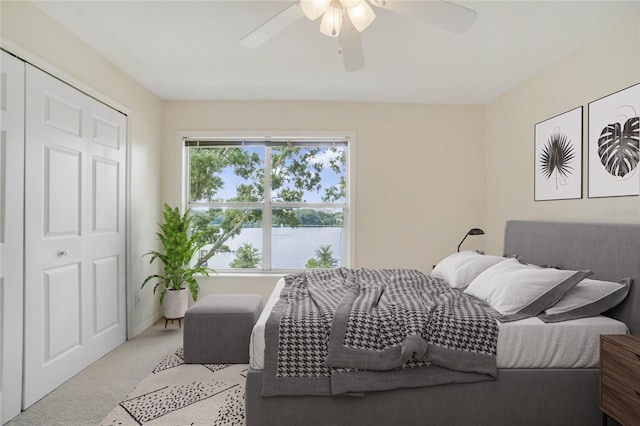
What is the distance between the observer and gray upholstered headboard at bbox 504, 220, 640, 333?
211 cm

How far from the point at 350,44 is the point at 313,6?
349 mm

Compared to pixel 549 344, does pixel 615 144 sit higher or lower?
higher

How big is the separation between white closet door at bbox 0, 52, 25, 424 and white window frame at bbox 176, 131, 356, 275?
2.18m

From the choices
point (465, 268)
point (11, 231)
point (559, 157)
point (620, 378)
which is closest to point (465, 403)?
point (620, 378)

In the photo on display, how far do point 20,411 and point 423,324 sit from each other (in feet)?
8.22

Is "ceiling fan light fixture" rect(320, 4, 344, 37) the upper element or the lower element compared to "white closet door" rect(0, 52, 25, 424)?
upper

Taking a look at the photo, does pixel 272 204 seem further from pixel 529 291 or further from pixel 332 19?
pixel 529 291

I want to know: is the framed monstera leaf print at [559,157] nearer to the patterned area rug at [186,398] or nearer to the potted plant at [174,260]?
the patterned area rug at [186,398]

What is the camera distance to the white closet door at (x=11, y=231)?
2160 mm

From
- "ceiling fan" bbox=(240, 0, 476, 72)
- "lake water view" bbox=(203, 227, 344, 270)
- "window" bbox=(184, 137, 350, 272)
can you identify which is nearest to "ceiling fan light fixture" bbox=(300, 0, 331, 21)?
"ceiling fan" bbox=(240, 0, 476, 72)

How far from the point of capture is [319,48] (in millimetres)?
2984

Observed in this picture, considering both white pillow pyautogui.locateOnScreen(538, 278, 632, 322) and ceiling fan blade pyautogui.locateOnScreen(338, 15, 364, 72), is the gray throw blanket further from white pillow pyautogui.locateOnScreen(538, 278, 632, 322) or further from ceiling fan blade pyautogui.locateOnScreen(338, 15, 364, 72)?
ceiling fan blade pyautogui.locateOnScreen(338, 15, 364, 72)

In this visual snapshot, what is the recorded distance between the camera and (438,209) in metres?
4.42

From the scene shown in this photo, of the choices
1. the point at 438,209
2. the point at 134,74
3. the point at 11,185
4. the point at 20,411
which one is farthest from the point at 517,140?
the point at 20,411
